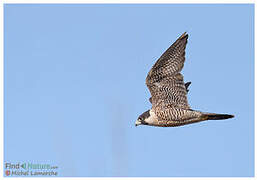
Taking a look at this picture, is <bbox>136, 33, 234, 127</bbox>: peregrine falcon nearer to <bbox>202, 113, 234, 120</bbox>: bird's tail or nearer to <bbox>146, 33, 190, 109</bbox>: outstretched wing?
<bbox>146, 33, 190, 109</bbox>: outstretched wing

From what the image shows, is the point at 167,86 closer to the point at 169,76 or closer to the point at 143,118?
the point at 169,76

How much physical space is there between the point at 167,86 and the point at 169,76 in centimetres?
16

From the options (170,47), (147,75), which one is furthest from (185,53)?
(147,75)

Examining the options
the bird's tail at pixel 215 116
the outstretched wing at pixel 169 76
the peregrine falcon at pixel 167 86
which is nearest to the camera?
the bird's tail at pixel 215 116

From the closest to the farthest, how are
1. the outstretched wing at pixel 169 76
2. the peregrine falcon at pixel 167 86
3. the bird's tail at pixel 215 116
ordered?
1. the bird's tail at pixel 215 116
2. the peregrine falcon at pixel 167 86
3. the outstretched wing at pixel 169 76

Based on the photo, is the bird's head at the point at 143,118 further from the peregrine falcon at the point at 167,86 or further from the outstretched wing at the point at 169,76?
the outstretched wing at the point at 169,76

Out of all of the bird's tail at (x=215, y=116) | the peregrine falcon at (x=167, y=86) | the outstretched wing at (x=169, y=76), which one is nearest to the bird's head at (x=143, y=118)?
the peregrine falcon at (x=167, y=86)

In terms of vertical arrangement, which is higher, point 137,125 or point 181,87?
point 181,87

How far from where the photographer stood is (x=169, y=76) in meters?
6.51

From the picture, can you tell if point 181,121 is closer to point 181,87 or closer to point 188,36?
point 181,87

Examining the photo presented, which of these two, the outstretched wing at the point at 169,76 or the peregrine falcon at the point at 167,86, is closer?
the peregrine falcon at the point at 167,86

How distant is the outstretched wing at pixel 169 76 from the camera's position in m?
6.45

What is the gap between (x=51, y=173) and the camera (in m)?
5.88

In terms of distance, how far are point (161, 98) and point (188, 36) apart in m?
1.09
